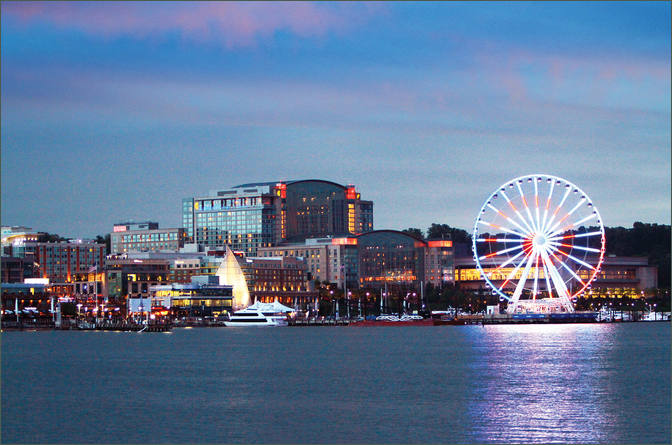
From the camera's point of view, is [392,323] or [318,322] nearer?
[392,323]

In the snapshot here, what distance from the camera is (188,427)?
164 feet

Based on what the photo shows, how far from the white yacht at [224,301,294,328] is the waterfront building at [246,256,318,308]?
22116 mm

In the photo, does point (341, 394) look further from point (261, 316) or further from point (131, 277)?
point (131, 277)

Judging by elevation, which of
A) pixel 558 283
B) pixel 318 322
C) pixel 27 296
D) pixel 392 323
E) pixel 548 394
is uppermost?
pixel 27 296

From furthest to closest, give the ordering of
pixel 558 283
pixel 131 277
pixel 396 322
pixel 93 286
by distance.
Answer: pixel 93 286, pixel 131 277, pixel 396 322, pixel 558 283

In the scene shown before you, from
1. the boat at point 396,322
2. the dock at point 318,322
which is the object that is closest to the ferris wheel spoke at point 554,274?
the boat at point 396,322

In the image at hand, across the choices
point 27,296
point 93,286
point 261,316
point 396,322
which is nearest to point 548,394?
point 261,316

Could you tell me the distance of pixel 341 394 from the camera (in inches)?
2409

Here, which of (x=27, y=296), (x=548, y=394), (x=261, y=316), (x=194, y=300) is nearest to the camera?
(x=548, y=394)

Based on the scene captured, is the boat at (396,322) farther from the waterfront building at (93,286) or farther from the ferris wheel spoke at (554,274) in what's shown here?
the waterfront building at (93,286)

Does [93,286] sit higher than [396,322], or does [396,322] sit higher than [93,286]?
[93,286]

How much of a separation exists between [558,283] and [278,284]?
65.9 meters

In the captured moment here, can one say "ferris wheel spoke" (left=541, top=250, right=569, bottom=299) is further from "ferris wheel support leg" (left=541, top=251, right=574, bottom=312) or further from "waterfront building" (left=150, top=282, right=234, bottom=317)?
"waterfront building" (left=150, top=282, right=234, bottom=317)

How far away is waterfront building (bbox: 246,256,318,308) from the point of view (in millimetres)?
191750
